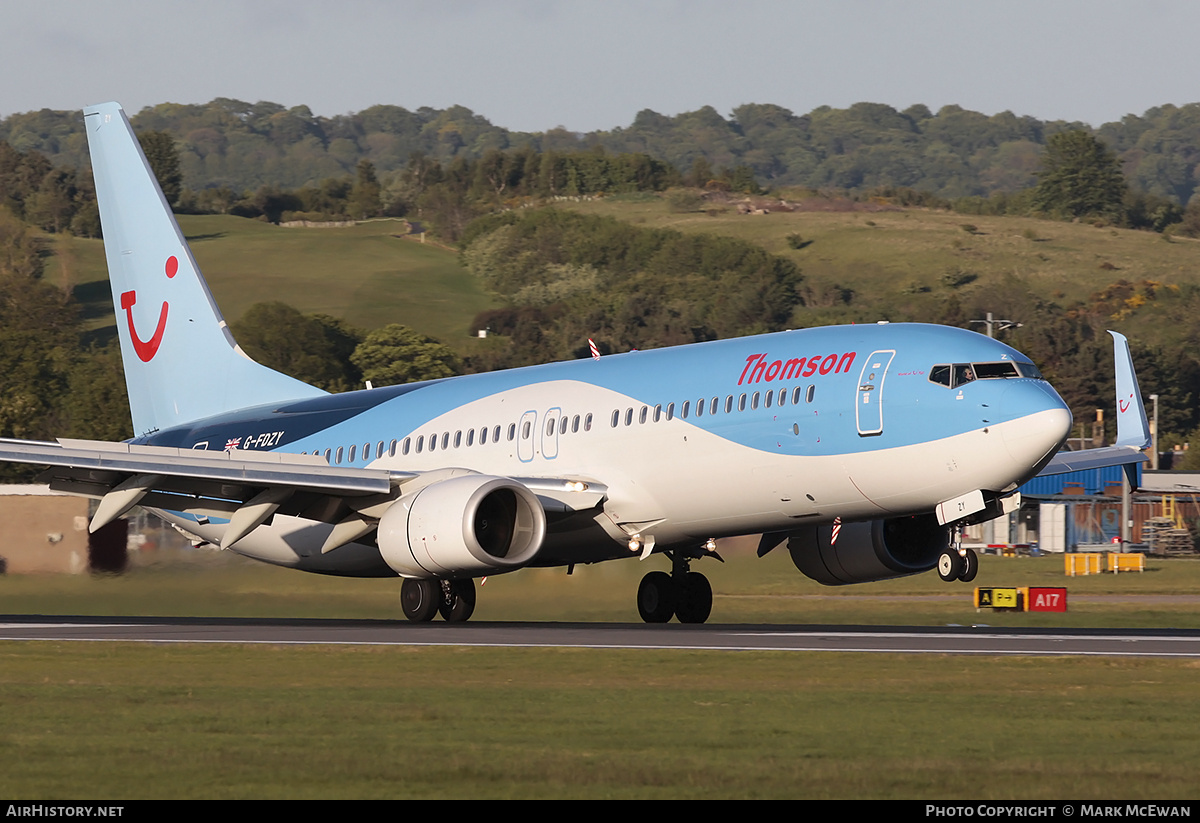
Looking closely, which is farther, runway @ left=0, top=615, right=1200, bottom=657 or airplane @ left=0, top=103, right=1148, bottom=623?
airplane @ left=0, top=103, right=1148, bottom=623

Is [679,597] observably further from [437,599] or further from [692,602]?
[437,599]

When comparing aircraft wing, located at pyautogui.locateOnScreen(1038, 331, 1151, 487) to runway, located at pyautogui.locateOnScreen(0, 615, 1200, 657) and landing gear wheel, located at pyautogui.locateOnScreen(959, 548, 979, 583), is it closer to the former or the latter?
runway, located at pyautogui.locateOnScreen(0, 615, 1200, 657)

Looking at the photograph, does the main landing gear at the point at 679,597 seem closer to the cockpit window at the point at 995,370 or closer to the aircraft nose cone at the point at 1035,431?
the cockpit window at the point at 995,370

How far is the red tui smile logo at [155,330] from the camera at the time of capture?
4216cm

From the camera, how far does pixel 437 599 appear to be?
3384cm

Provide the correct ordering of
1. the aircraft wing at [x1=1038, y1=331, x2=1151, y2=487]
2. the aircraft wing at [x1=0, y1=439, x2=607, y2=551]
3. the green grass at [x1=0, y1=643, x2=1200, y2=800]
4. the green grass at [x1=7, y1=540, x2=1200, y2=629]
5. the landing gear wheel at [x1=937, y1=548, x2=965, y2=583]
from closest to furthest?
the green grass at [x1=0, y1=643, x2=1200, y2=800]
the landing gear wheel at [x1=937, y1=548, x2=965, y2=583]
the aircraft wing at [x1=0, y1=439, x2=607, y2=551]
the aircraft wing at [x1=1038, y1=331, x2=1151, y2=487]
the green grass at [x1=7, y1=540, x2=1200, y2=629]

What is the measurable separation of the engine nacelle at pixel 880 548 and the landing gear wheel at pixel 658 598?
2974mm

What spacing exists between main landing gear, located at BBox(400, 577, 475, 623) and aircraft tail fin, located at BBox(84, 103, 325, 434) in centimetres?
849

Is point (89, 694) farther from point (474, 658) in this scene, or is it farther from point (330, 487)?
point (330, 487)

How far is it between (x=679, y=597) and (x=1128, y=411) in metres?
9.89

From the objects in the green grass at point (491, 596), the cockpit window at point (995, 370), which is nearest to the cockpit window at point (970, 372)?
the cockpit window at point (995, 370)

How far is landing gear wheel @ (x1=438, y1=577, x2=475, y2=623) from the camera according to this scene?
34062mm

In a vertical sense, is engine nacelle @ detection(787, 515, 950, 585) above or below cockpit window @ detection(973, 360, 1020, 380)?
below

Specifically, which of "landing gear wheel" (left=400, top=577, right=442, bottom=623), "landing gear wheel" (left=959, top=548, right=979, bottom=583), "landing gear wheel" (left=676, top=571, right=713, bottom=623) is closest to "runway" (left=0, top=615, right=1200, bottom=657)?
"landing gear wheel" (left=400, top=577, right=442, bottom=623)
